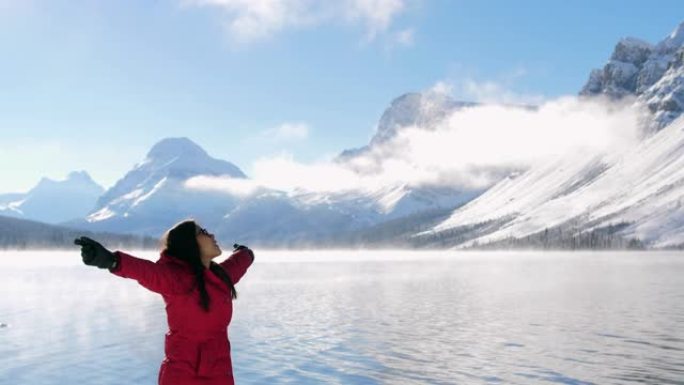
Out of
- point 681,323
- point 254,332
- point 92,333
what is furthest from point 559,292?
point 92,333

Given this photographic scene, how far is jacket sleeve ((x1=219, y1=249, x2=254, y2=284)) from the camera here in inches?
426

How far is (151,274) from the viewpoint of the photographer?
939 centimetres

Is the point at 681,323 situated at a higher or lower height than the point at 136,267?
lower

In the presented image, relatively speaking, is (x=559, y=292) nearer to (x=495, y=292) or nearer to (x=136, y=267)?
(x=495, y=292)

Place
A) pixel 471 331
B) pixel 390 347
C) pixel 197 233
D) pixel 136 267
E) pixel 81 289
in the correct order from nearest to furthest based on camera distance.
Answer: pixel 136 267 < pixel 197 233 < pixel 390 347 < pixel 471 331 < pixel 81 289

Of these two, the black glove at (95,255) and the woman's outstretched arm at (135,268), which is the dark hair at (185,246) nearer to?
the woman's outstretched arm at (135,268)

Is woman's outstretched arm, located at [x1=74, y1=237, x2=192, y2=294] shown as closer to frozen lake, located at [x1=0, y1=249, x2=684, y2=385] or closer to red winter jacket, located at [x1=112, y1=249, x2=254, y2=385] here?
red winter jacket, located at [x1=112, y1=249, x2=254, y2=385]

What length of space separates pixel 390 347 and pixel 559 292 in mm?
44274

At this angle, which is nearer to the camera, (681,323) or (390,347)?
(390,347)

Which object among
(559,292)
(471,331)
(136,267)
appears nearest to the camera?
(136,267)

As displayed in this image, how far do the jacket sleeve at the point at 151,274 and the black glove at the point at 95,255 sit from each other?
168 millimetres

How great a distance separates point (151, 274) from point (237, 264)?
6.28 ft

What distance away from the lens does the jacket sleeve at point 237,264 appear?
10820 millimetres

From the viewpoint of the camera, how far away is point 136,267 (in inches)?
365
